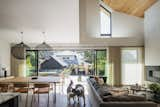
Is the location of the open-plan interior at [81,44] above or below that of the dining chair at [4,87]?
above

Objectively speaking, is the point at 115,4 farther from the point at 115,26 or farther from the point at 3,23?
the point at 3,23

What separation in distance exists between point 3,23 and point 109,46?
528 centimetres

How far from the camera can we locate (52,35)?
10.2m

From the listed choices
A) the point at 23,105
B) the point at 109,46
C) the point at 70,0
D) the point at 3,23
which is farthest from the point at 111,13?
the point at 23,105

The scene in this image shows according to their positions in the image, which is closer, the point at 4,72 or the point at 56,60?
the point at 4,72

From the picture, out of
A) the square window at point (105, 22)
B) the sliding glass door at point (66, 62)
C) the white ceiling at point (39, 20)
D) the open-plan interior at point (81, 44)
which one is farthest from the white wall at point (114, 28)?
the sliding glass door at point (66, 62)

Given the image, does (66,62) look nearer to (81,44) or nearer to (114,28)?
(81,44)

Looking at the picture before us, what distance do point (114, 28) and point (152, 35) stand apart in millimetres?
2600

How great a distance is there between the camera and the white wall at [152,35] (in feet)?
27.8

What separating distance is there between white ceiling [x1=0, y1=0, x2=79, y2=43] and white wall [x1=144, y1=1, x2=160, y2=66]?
3132 millimetres

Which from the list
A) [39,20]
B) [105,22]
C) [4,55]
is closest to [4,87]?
[39,20]

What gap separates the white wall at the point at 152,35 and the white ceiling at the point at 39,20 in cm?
313

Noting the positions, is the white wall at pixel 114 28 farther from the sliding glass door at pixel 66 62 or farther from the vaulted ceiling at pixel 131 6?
the sliding glass door at pixel 66 62

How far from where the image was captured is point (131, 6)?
10.0 meters
